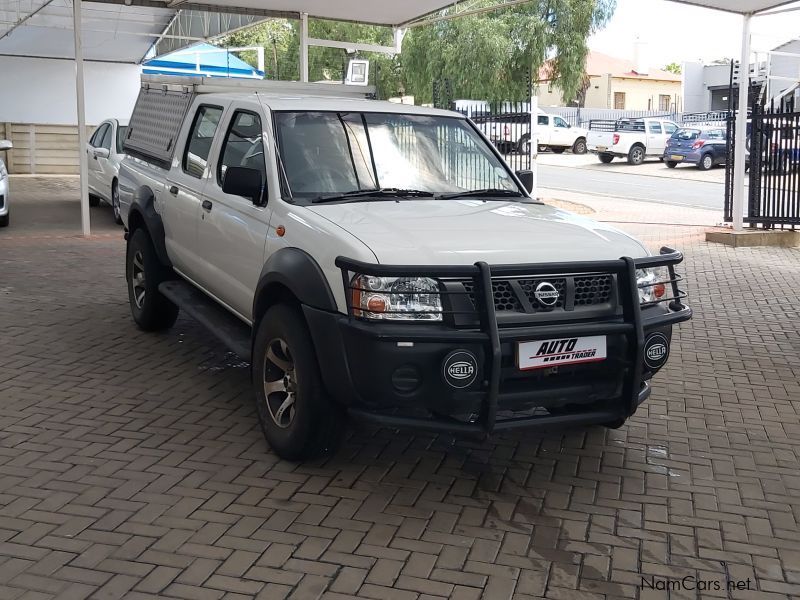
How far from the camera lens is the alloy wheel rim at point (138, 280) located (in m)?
7.65

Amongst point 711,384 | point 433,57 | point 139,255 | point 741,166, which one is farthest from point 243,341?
point 433,57

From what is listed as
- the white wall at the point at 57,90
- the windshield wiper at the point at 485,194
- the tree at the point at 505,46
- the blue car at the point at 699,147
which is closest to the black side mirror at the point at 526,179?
the windshield wiper at the point at 485,194

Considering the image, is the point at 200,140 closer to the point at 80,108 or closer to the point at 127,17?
the point at 80,108

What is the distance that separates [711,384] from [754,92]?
9.12 metres

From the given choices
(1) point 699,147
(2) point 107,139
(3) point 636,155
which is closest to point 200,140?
(2) point 107,139

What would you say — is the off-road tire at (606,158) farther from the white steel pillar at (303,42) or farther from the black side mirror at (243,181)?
the black side mirror at (243,181)

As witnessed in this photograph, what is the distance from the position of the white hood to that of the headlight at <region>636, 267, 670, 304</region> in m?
0.11

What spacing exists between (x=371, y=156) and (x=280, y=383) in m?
1.51

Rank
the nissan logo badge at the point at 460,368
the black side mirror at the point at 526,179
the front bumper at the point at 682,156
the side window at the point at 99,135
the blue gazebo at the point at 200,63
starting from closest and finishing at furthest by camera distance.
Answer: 1. the nissan logo badge at the point at 460,368
2. the black side mirror at the point at 526,179
3. the side window at the point at 99,135
4. the blue gazebo at the point at 200,63
5. the front bumper at the point at 682,156

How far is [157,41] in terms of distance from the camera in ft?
84.5

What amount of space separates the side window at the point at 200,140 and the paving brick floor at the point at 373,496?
1.47 metres

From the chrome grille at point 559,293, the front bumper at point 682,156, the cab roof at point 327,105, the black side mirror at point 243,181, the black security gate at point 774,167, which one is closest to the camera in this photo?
the chrome grille at point 559,293

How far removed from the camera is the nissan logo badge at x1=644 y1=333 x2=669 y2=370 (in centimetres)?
464

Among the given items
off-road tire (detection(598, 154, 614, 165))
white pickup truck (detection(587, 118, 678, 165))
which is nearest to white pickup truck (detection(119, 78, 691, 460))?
white pickup truck (detection(587, 118, 678, 165))
